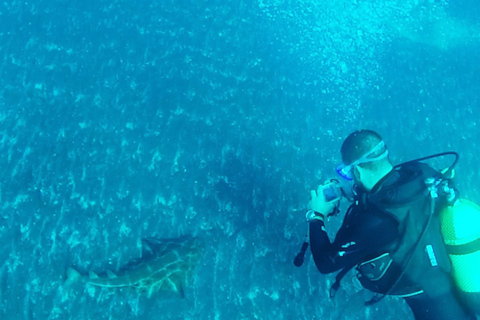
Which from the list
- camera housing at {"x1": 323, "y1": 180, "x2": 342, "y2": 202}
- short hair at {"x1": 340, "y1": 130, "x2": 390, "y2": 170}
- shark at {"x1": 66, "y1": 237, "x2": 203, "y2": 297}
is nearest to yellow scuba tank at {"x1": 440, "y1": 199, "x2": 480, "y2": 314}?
short hair at {"x1": 340, "y1": 130, "x2": 390, "y2": 170}

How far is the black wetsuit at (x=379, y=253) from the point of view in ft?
14.6

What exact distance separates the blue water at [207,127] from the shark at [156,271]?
0.18 m

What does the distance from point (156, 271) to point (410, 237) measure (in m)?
4.18

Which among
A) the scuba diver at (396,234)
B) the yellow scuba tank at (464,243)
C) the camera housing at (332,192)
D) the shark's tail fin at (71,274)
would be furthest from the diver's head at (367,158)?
the shark's tail fin at (71,274)

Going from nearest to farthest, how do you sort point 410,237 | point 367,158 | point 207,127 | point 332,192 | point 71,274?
point 410,237 < point 367,158 < point 332,192 < point 71,274 < point 207,127

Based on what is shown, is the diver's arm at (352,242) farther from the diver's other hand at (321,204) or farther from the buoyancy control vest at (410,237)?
the diver's other hand at (321,204)

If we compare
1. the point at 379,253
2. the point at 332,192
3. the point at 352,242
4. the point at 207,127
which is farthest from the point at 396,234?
the point at 207,127

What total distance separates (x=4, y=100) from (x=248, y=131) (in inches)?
216

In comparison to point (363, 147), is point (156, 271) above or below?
below

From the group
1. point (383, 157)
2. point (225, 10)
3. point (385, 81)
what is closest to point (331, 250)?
point (383, 157)

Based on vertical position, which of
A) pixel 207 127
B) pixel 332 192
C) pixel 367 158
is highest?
pixel 367 158

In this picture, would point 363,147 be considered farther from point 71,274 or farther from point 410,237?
point 71,274

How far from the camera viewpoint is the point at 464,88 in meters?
10.2

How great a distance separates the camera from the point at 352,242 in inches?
182
